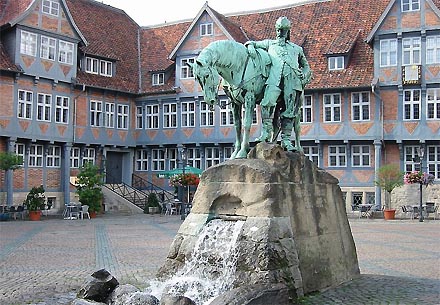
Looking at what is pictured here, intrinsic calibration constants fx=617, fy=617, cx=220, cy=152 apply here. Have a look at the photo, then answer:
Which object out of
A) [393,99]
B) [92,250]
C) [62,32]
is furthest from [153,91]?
[92,250]

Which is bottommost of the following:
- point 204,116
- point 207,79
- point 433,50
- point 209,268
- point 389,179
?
point 209,268

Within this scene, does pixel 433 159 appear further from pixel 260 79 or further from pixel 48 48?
pixel 260 79

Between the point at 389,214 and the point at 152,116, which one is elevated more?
A: the point at 152,116

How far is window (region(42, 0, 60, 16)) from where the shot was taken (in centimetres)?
3384

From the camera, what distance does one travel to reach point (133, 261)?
14.0m

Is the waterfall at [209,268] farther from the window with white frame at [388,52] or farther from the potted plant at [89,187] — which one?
the window with white frame at [388,52]

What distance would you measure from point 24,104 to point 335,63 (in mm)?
17393

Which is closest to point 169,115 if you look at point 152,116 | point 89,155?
point 152,116

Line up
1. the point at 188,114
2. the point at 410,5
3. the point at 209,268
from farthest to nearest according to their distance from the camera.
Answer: the point at 188,114 → the point at 410,5 → the point at 209,268

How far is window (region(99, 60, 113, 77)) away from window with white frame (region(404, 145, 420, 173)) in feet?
61.0

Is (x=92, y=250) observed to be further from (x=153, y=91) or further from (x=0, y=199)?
(x=153, y=91)

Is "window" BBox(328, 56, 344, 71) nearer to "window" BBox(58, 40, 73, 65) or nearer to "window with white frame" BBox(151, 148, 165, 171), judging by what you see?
"window with white frame" BBox(151, 148, 165, 171)

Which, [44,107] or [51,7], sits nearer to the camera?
[51,7]

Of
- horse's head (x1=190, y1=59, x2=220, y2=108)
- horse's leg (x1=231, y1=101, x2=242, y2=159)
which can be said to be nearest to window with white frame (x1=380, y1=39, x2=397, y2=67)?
horse's leg (x1=231, y1=101, x2=242, y2=159)
